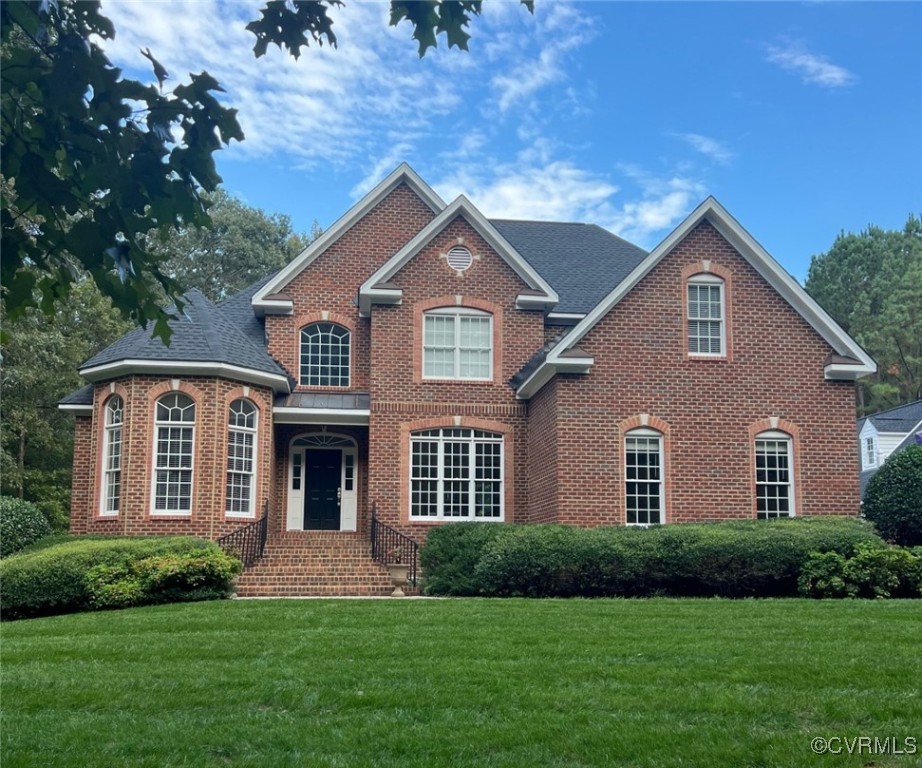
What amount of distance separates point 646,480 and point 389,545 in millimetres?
5733

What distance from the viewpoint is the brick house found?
64.9ft

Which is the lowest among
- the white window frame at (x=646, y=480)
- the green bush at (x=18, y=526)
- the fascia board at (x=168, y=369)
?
the green bush at (x=18, y=526)

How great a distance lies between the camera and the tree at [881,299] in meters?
56.0

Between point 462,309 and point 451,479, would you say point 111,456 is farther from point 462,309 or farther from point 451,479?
point 462,309

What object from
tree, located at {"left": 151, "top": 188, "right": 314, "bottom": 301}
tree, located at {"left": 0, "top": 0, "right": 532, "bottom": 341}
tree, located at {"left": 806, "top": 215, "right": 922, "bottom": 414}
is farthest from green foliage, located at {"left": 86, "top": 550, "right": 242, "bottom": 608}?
tree, located at {"left": 806, "top": 215, "right": 922, "bottom": 414}

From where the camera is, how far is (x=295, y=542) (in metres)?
21.5

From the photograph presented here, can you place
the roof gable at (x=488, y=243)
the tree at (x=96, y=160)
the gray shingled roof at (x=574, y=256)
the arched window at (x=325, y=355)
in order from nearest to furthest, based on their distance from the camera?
the tree at (x=96, y=160), the roof gable at (x=488, y=243), the arched window at (x=325, y=355), the gray shingled roof at (x=574, y=256)

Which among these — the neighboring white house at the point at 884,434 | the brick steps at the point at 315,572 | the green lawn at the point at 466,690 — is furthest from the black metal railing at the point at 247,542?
the neighboring white house at the point at 884,434

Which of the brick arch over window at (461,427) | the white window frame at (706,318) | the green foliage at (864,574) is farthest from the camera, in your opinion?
the brick arch over window at (461,427)

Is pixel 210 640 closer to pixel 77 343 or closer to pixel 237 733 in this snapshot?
pixel 237 733

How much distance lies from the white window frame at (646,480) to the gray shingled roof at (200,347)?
8016mm

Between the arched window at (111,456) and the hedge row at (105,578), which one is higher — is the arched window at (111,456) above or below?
above

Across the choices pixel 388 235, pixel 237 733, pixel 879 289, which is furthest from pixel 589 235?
pixel 879 289

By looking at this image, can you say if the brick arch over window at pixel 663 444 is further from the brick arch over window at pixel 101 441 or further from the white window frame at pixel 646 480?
the brick arch over window at pixel 101 441
